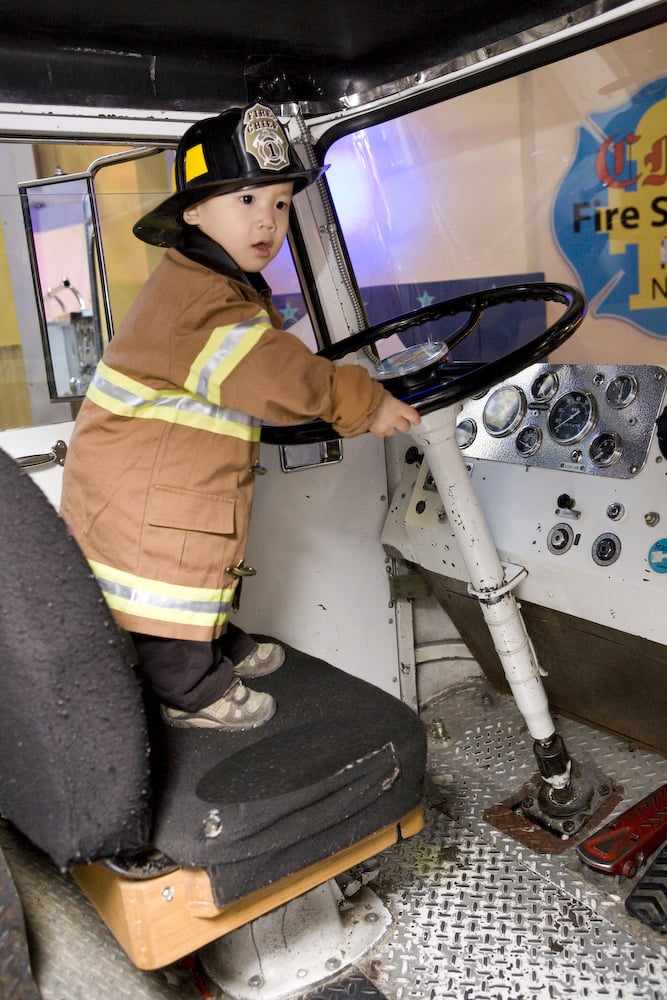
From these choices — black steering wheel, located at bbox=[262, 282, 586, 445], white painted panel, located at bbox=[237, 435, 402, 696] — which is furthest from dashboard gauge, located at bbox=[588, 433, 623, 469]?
white painted panel, located at bbox=[237, 435, 402, 696]

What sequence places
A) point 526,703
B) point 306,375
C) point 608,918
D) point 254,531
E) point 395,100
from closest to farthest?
point 306,375
point 608,918
point 526,703
point 395,100
point 254,531

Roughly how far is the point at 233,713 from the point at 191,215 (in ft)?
2.93

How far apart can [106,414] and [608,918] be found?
1.37 m

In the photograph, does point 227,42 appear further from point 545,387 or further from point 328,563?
point 328,563

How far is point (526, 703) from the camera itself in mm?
1954

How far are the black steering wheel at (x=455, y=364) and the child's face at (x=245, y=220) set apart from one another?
0.32m

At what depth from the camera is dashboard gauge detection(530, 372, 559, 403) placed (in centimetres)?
210

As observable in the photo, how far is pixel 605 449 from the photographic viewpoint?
1.93 metres

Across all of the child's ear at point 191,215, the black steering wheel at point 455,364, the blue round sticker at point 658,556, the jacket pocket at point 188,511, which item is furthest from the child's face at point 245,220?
the blue round sticker at point 658,556

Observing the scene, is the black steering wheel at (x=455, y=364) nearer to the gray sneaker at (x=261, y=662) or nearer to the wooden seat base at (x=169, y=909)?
the gray sneaker at (x=261, y=662)

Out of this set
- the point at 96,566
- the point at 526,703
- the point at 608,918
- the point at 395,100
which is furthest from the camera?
the point at 395,100

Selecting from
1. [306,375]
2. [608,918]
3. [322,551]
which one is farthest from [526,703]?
[306,375]

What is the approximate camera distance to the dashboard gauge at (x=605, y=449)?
1.90 m

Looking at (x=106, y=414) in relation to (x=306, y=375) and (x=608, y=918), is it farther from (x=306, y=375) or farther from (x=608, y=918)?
(x=608, y=918)
